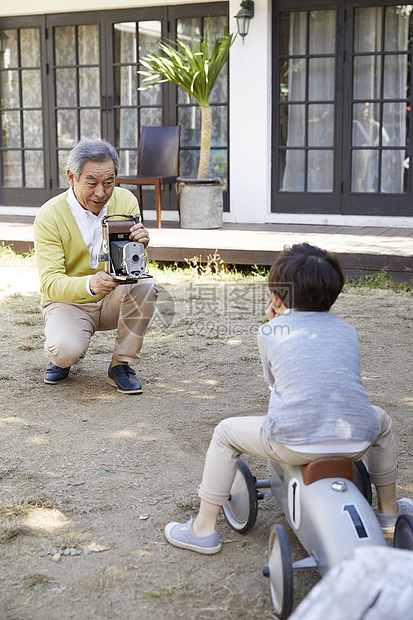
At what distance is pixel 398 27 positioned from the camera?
6.77 meters

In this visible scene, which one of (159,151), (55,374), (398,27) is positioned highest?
(398,27)

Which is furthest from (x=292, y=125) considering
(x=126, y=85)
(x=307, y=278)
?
(x=307, y=278)

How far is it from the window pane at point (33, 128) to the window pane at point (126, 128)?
102 cm

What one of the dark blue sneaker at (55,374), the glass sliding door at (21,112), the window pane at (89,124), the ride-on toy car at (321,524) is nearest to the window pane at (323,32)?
the window pane at (89,124)

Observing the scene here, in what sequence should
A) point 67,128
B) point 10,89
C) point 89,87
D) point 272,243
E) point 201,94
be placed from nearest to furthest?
point 272,243 → point 201,94 → point 89,87 → point 67,128 → point 10,89

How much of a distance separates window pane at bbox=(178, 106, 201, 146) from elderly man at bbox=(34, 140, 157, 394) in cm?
455

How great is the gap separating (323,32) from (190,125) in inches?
65.1

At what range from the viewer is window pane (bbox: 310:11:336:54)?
22.9 feet

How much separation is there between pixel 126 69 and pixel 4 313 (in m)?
4.10

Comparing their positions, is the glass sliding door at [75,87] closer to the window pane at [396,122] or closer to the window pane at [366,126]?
the window pane at [366,126]

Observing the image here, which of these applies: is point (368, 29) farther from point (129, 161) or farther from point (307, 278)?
point (307, 278)

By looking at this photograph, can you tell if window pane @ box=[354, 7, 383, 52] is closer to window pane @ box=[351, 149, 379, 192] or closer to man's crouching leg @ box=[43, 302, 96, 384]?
window pane @ box=[351, 149, 379, 192]

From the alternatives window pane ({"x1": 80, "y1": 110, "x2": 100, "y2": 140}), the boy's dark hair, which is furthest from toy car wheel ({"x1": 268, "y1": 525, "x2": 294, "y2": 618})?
window pane ({"x1": 80, "y1": 110, "x2": 100, "y2": 140})

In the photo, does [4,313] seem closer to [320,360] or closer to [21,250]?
[21,250]
